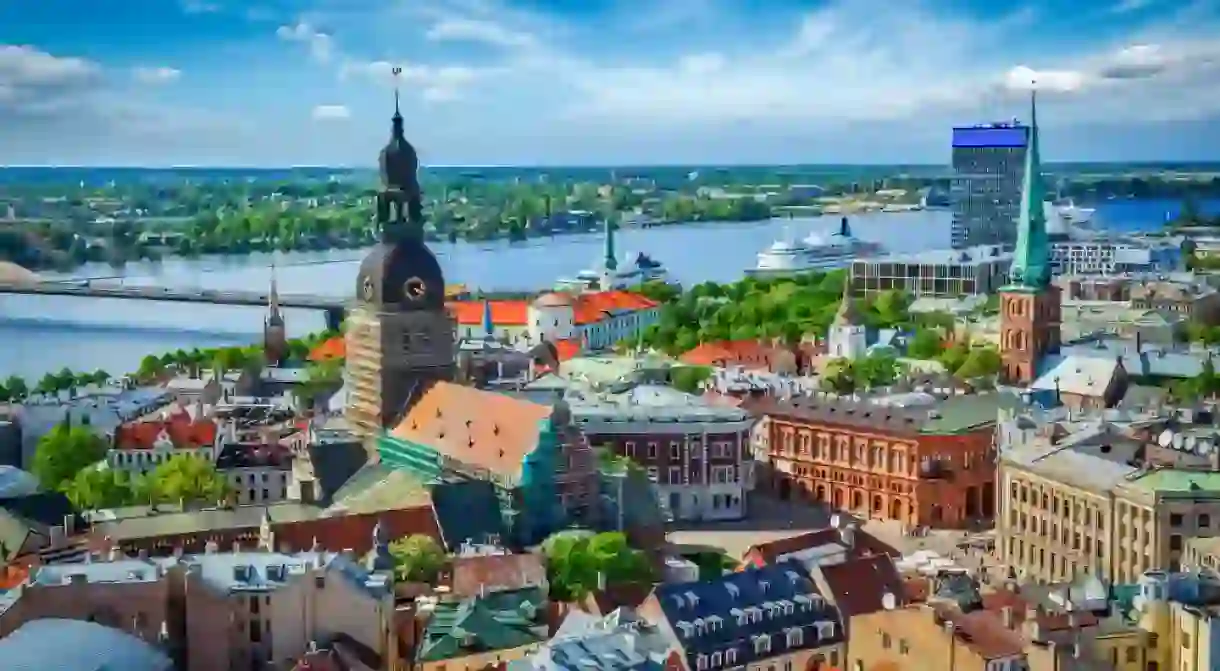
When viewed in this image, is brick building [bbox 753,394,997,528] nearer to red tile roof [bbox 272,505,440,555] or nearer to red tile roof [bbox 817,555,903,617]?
red tile roof [bbox 272,505,440,555]

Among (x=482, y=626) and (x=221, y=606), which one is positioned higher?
(x=221, y=606)

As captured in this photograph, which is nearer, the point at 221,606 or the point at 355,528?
the point at 221,606

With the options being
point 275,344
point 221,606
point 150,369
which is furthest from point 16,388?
point 221,606

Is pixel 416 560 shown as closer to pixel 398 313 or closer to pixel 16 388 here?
pixel 398 313

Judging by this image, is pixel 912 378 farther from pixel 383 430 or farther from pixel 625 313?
pixel 625 313

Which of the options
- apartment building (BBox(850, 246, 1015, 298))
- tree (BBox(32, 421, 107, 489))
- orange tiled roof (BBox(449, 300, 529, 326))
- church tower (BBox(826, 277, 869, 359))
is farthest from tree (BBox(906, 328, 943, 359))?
tree (BBox(32, 421, 107, 489))

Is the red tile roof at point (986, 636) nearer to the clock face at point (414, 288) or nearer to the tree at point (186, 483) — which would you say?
the clock face at point (414, 288)

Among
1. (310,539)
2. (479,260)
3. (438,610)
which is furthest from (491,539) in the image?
(479,260)
